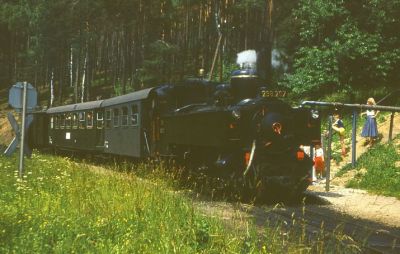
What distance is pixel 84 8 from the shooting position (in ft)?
128

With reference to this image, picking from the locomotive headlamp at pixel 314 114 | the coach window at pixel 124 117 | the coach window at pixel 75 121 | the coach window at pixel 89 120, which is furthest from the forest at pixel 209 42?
the locomotive headlamp at pixel 314 114

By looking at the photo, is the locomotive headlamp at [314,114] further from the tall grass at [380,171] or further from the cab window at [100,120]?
the cab window at [100,120]

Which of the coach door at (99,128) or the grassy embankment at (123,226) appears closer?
the grassy embankment at (123,226)

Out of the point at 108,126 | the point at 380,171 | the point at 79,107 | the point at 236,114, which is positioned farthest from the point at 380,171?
the point at 79,107

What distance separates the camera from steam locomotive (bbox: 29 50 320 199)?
9.91m

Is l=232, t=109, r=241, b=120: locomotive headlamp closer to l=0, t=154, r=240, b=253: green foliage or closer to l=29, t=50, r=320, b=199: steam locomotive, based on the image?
l=29, t=50, r=320, b=199: steam locomotive

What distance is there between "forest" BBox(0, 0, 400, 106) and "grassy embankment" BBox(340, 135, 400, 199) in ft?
20.6

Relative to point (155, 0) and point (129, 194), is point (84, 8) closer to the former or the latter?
point (155, 0)

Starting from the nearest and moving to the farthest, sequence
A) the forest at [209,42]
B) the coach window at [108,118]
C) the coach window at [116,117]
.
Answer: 1. the coach window at [116,117]
2. the coach window at [108,118]
3. the forest at [209,42]

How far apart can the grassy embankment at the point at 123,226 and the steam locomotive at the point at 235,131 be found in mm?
2068

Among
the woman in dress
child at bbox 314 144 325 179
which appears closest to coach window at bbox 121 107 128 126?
child at bbox 314 144 325 179

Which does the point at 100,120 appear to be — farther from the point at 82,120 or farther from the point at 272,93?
the point at 272,93

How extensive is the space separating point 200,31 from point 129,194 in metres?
35.8

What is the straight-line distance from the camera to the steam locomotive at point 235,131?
9.91m
